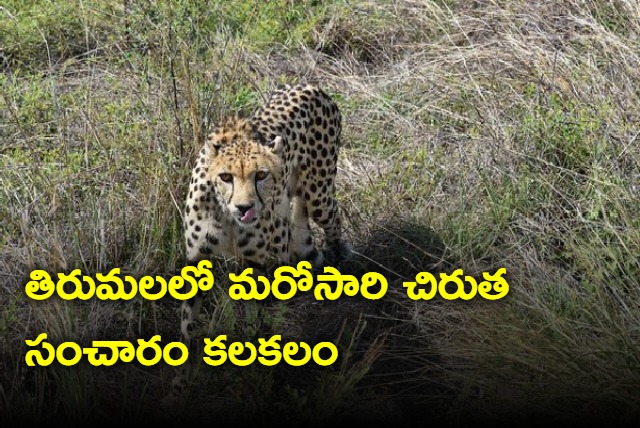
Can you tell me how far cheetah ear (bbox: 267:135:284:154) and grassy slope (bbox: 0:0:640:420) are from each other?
1.52ft

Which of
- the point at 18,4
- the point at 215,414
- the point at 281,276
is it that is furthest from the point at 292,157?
the point at 18,4

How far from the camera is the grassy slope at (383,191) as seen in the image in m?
4.19

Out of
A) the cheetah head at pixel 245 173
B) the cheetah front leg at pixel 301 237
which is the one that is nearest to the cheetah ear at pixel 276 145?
the cheetah head at pixel 245 173

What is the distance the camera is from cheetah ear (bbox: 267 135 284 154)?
15.4ft

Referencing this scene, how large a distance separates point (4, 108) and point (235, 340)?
7.62 ft

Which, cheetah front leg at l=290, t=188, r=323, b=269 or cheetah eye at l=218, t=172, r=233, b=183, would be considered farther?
cheetah front leg at l=290, t=188, r=323, b=269

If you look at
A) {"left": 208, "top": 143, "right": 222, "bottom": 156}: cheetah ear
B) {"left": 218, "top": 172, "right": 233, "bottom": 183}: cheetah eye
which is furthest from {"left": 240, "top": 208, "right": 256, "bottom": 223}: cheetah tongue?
{"left": 208, "top": 143, "right": 222, "bottom": 156}: cheetah ear

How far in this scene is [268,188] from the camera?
463cm

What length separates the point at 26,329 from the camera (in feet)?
14.2

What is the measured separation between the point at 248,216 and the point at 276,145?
1.27 feet

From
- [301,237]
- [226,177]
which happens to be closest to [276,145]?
[226,177]

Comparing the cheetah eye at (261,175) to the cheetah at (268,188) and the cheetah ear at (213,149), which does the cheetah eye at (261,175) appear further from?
the cheetah ear at (213,149)

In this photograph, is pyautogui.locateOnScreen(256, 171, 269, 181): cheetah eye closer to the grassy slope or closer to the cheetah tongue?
→ the cheetah tongue

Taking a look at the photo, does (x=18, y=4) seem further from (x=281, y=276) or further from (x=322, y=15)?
(x=281, y=276)
